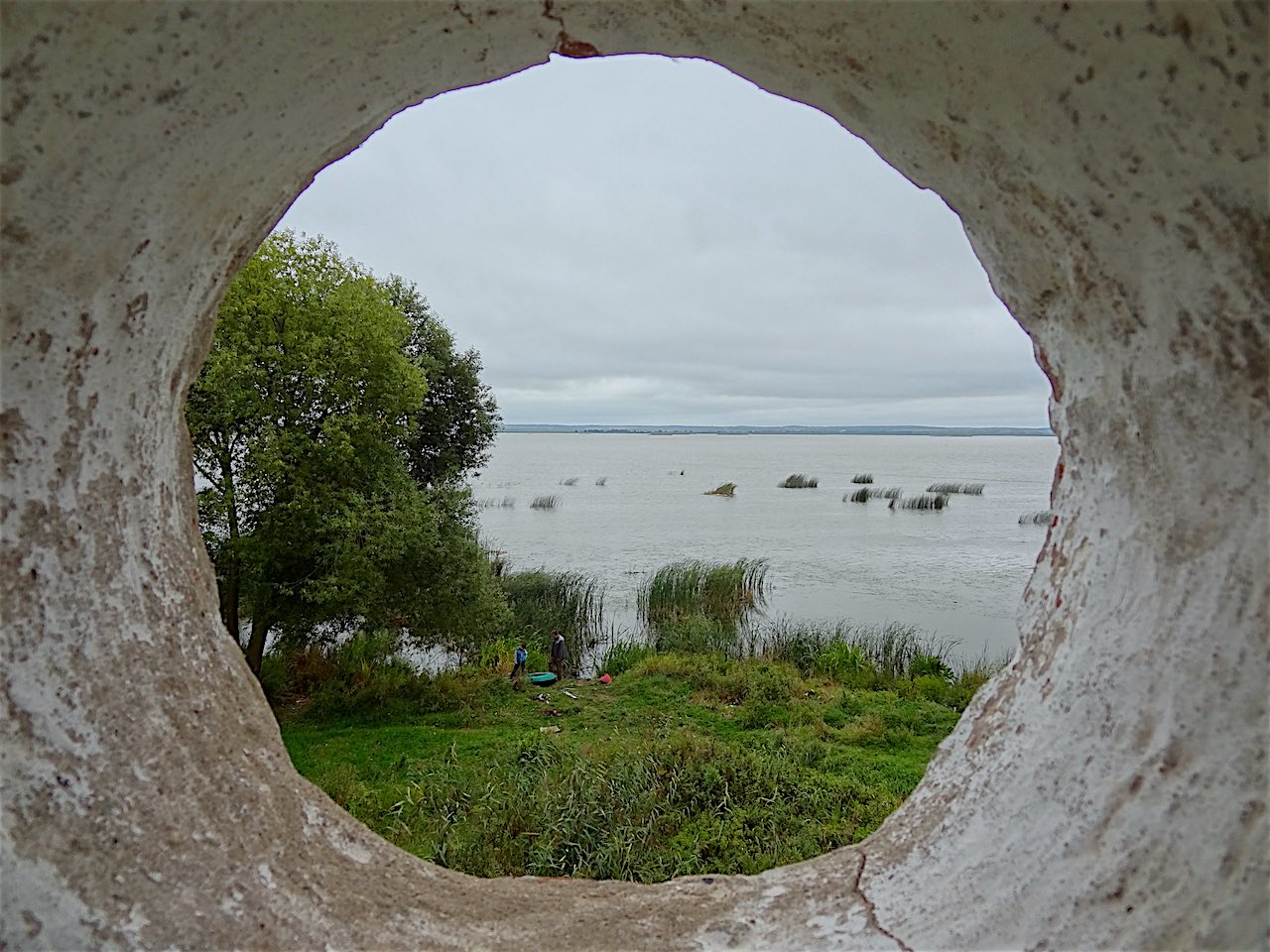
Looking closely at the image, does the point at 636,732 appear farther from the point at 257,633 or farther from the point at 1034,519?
the point at 1034,519

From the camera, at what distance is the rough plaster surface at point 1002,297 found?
149 centimetres

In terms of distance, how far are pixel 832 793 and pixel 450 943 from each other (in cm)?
543

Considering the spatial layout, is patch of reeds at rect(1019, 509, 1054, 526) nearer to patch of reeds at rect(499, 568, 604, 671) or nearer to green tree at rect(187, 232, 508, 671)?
patch of reeds at rect(499, 568, 604, 671)

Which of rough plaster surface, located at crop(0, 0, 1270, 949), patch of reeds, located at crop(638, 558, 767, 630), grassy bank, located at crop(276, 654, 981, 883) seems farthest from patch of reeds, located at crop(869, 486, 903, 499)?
rough plaster surface, located at crop(0, 0, 1270, 949)

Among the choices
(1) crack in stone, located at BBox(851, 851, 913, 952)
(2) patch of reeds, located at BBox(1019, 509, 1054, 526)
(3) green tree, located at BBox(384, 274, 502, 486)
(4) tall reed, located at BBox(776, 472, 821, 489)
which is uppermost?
(3) green tree, located at BBox(384, 274, 502, 486)

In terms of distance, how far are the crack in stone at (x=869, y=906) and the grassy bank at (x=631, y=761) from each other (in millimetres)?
3416

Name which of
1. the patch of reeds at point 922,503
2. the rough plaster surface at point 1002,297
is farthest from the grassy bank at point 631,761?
the patch of reeds at point 922,503

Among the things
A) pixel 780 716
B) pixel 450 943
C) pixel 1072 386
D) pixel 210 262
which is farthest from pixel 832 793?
pixel 210 262

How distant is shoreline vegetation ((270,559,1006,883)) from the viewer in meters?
6.17

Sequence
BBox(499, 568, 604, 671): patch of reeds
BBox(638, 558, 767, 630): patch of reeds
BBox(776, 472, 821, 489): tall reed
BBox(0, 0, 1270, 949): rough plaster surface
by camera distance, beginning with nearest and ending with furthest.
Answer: BBox(0, 0, 1270, 949): rough plaster surface → BBox(499, 568, 604, 671): patch of reeds → BBox(638, 558, 767, 630): patch of reeds → BBox(776, 472, 821, 489): tall reed

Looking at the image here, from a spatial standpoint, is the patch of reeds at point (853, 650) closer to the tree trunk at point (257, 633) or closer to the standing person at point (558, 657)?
the standing person at point (558, 657)

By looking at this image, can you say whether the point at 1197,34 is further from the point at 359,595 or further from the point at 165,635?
the point at 359,595

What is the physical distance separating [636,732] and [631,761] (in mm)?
2097

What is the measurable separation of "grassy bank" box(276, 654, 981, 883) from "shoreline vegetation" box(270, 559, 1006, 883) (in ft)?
0.09
